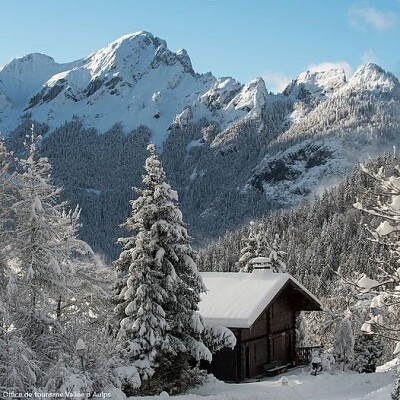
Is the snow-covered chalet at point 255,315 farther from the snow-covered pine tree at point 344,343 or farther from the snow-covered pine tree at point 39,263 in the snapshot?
the snow-covered pine tree at point 39,263

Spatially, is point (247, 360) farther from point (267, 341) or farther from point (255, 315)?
point (255, 315)

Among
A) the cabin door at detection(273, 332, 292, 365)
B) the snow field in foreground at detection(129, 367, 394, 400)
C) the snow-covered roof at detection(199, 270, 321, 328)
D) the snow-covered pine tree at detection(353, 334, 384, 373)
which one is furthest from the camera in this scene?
the cabin door at detection(273, 332, 292, 365)

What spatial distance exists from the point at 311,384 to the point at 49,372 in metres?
13.0

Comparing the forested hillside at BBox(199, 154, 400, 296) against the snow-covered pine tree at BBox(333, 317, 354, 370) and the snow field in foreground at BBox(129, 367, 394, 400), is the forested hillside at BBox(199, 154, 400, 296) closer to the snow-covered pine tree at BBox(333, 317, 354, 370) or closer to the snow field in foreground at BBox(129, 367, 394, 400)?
the snow-covered pine tree at BBox(333, 317, 354, 370)

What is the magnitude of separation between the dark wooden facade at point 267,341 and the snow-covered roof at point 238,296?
469 millimetres

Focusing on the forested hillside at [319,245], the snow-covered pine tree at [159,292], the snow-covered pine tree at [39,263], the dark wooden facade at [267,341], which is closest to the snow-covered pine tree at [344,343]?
the dark wooden facade at [267,341]

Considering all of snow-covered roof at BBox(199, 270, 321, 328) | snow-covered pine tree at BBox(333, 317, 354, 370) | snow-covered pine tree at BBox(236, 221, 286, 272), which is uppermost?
snow-covered pine tree at BBox(236, 221, 286, 272)

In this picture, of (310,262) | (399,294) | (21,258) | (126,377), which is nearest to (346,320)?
(126,377)

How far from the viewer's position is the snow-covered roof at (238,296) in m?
28.0

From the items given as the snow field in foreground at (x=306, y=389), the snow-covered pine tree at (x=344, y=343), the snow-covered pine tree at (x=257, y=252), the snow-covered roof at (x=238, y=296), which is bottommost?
the snow field in foreground at (x=306, y=389)

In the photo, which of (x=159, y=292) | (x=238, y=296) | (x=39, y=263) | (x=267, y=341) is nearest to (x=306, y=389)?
(x=238, y=296)

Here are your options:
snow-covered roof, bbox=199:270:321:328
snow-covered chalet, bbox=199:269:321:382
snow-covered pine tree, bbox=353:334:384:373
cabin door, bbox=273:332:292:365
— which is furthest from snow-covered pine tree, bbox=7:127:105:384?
snow-covered pine tree, bbox=353:334:384:373

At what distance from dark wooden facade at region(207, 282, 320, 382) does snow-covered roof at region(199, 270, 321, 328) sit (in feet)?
1.54

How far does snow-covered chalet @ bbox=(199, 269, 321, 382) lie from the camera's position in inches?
1125
